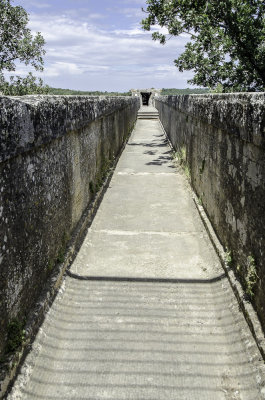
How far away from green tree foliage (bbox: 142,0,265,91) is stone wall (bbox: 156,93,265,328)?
5823 mm

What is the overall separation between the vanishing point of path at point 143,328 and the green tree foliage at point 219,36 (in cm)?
733

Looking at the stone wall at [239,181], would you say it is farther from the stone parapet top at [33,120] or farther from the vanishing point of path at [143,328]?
the stone parapet top at [33,120]

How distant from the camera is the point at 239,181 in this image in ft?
11.9

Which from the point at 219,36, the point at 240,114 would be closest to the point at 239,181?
the point at 240,114

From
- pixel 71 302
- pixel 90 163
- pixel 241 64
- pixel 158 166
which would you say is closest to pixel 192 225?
pixel 90 163

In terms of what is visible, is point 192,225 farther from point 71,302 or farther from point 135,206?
point 71,302

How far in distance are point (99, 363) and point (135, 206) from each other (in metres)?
3.97

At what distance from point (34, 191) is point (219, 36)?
10.00 metres

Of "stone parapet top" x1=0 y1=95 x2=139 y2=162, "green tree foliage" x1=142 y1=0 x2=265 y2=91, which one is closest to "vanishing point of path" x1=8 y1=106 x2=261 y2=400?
"stone parapet top" x1=0 y1=95 x2=139 y2=162

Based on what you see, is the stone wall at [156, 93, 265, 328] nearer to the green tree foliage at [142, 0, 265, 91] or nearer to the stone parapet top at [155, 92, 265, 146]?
the stone parapet top at [155, 92, 265, 146]

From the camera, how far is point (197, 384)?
2.51m

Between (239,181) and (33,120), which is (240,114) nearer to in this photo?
(239,181)

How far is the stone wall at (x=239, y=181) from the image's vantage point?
292 centimetres

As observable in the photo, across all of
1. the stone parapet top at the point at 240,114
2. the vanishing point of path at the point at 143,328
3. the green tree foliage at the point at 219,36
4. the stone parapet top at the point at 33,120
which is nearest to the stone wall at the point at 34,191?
the stone parapet top at the point at 33,120
